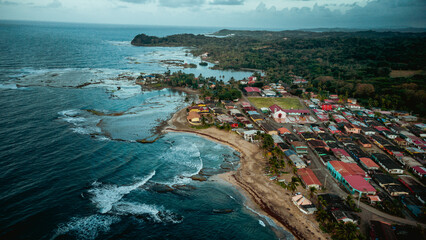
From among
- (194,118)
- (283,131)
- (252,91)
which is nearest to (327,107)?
(252,91)

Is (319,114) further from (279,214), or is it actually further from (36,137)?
(36,137)

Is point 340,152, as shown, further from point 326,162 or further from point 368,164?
point 368,164

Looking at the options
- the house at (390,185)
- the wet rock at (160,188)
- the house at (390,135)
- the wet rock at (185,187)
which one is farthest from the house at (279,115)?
the wet rock at (160,188)

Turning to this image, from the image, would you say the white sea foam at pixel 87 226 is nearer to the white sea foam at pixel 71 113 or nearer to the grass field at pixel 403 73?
the white sea foam at pixel 71 113

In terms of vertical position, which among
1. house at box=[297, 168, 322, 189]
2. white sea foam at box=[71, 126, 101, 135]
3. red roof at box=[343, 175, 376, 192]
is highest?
white sea foam at box=[71, 126, 101, 135]

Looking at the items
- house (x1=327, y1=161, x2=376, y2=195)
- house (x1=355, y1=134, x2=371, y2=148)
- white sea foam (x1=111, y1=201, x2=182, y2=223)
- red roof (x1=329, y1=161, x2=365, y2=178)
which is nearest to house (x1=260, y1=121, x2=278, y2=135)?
house (x1=327, y1=161, x2=376, y2=195)

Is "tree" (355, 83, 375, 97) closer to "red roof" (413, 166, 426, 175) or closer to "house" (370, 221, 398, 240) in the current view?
"red roof" (413, 166, 426, 175)

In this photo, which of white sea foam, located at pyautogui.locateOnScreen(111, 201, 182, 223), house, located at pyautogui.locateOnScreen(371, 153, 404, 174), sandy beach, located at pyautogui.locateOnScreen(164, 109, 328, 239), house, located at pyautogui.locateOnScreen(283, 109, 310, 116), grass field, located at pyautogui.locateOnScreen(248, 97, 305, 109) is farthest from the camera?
grass field, located at pyautogui.locateOnScreen(248, 97, 305, 109)
